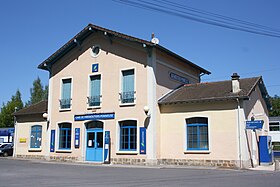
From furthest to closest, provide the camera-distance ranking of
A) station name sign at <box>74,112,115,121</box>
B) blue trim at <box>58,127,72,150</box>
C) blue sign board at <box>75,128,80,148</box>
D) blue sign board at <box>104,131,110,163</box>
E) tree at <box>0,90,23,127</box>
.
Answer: tree at <box>0,90,23,127</box>, blue trim at <box>58,127,72,150</box>, blue sign board at <box>75,128,80,148</box>, station name sign at <box>74,112,115,121</box>, blue sign board at <box>104,131,110,163</box>

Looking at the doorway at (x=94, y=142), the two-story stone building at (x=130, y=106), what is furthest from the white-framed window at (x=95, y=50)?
the doorway at (x=94, y=142)

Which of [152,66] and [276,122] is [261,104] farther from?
[276,122]

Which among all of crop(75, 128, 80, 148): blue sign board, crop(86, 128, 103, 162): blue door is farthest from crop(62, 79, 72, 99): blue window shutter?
crop(86, 128, 103, 162): blue door

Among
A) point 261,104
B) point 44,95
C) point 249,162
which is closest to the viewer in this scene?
point 249,162

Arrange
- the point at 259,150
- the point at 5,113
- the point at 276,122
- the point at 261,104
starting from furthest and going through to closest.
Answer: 1. the point at 5,113
2. the point at 276,122
3. the point at 261,104
4. the point at 259,150

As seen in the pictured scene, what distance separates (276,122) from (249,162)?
23.6 meters

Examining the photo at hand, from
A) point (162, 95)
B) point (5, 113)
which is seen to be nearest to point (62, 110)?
point (162, 95)

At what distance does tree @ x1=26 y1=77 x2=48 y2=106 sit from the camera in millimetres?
63906

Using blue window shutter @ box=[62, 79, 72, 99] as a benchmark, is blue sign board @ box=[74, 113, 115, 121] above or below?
below

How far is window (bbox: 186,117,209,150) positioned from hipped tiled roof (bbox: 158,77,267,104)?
4.06ft

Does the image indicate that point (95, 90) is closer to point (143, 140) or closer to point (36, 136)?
point (143, 140)

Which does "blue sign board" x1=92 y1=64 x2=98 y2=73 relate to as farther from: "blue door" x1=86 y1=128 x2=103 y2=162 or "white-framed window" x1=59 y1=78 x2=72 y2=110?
"blue door" x1=86 y1=128 x2=103 y2=162

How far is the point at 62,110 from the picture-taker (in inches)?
908

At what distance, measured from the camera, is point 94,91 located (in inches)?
867
